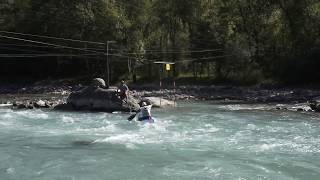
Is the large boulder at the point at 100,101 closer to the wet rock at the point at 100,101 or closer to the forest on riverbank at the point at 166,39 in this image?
the wet rock at the point at 100,101

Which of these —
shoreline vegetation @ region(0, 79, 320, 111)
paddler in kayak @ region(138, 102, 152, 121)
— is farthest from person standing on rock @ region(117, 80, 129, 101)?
paddler in kayak @ region(138, 102, 152, 121)

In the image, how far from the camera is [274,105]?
42062 mm

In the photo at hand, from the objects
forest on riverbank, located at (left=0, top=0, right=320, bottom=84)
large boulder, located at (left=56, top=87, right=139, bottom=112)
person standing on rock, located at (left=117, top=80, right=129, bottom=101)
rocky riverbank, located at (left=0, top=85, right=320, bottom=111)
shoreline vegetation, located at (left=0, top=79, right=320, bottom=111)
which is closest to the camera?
person standing on rock, located at (left=117, top=80, right=129, bottom=101)

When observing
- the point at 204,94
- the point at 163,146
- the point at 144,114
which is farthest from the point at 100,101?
Answer: the point at 204,94

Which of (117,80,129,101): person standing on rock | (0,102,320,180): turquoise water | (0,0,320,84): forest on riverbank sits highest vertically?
(0,0,320,84): forest on riverbank

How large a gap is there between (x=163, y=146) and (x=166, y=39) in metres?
51.3

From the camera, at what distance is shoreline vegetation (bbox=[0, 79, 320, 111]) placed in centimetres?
4412

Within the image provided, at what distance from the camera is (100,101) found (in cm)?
3922

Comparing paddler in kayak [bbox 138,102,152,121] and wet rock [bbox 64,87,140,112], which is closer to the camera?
paddler in kayak [bbox 138,102,152,121]

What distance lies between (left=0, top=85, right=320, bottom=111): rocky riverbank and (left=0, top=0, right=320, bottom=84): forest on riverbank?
4.66 m

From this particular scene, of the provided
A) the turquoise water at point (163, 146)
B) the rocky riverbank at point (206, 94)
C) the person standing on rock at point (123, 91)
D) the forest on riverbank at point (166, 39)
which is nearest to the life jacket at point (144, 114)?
the turquoise water at point (163, 146)

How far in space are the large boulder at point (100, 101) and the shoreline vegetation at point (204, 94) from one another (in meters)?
3.82

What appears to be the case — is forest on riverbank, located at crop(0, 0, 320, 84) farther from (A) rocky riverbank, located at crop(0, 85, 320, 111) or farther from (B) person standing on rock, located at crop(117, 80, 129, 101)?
(B) person standing on rock, located at crop(117, 80, 129, 101)

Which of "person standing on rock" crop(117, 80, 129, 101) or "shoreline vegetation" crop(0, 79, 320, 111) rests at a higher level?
"person standing on rock" crop(117, 80, 129, 101)
